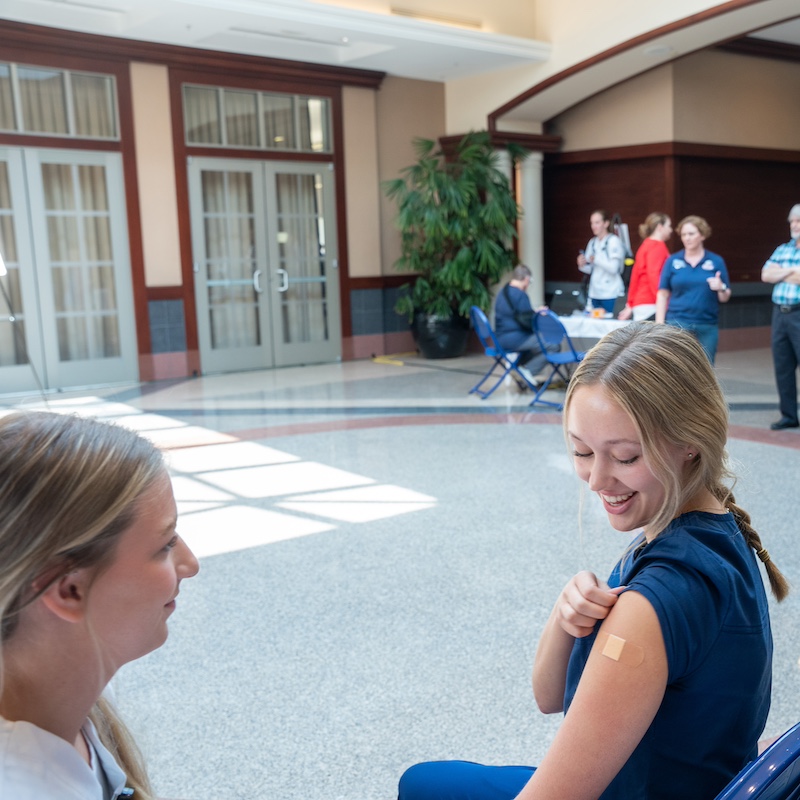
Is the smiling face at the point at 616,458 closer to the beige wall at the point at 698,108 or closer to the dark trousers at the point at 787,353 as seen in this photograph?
the dark trousers at the point at 787,353

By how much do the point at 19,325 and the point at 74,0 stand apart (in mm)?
3144

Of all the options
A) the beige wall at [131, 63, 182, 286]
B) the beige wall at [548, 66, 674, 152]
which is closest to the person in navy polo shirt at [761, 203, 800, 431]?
the beige wall at [548, 66, 674, 152]

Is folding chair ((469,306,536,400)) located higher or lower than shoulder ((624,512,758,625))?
lower

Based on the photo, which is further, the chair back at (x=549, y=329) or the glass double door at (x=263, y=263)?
the glass double door at (x=263, y=263)

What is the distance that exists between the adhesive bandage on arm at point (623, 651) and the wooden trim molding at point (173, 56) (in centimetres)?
927

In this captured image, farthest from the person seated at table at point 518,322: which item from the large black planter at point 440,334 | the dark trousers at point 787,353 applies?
the large black planter at point 440,334

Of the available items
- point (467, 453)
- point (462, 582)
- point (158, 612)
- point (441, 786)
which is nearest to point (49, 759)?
point (158, 612)

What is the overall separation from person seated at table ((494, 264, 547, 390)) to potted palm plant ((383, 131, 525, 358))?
8.61 ft

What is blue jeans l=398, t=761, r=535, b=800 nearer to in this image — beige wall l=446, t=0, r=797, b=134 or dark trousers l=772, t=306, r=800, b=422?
dark trousers l=772, t=306, r=800, b=422

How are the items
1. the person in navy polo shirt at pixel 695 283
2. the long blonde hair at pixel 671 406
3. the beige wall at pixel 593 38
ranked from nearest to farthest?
the long blonde hair at pixel 671 406, the person in navy polo shirt at pixel 695 283, the beige wall at pixel 593 38

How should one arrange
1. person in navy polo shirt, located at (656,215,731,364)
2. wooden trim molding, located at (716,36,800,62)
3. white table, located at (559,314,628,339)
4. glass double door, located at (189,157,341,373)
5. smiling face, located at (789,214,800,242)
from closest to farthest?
smiling face, located at (789,214,800,242) → person in navy polo shirt, located at (656,215,731,364) → white table, located at (559,314,628,339) → glass double door, located at (189,157,341,373) → wooden trim molding, located at (716,36,800,62)

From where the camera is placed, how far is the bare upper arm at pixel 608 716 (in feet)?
3.27

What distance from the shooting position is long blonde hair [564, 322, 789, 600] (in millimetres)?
1167

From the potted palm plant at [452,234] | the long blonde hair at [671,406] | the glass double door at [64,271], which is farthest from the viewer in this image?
the potted palm plant at [452,234]
